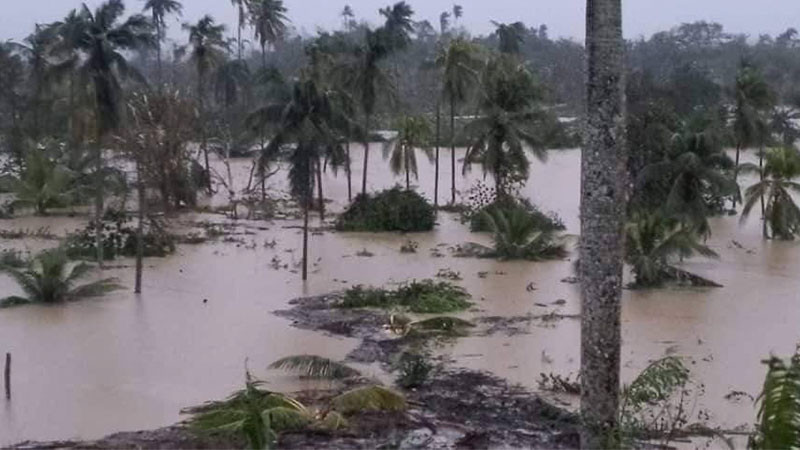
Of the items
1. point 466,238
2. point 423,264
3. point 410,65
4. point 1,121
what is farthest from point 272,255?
point 410,65

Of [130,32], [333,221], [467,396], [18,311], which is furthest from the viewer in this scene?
[333,221]

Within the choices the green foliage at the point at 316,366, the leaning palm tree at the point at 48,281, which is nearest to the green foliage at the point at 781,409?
the green foliage at the point at 316,366

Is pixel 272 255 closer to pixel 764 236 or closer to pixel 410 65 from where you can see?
pixel 764 236

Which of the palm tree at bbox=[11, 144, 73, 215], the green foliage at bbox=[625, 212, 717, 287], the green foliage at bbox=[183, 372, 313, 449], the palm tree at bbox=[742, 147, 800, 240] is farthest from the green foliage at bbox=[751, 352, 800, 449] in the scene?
the palm tree at bbox=[11, 144, 73, 215]

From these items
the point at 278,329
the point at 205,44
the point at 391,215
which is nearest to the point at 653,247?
the point at 278,329

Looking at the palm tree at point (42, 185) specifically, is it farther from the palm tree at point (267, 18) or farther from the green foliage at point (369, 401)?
the green foliage at point (369, 401)

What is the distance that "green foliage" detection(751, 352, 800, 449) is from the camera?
6.48 metres

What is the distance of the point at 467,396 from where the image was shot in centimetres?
1744

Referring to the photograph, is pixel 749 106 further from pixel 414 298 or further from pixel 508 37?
pixel 414 298

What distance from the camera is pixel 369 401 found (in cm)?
1552

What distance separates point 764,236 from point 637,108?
5.70 m

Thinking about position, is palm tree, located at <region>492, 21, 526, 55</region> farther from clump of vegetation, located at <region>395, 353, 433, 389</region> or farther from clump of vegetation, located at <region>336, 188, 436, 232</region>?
clump of vegetation, located at <region>395, 353, 433, 389</region>

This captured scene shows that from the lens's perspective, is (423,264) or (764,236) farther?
(764,236)

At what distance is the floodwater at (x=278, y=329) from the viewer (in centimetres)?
1753
